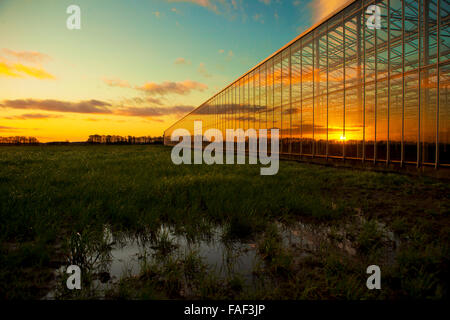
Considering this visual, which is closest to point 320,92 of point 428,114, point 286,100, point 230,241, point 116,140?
point 286,100

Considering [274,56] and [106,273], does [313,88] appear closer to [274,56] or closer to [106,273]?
[274,56]

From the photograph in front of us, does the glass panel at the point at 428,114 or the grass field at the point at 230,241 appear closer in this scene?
the grass field at the point at 230,241

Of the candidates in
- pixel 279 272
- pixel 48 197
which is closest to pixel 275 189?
pixel 279 272

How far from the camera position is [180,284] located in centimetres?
183

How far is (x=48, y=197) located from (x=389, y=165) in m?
11.8

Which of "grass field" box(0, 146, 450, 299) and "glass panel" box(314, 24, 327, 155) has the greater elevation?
"glass panel" box(314, 24, 327, 155)

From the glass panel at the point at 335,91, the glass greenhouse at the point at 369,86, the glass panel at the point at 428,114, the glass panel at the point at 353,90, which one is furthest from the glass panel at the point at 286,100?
the glass panel at the point at 428,114

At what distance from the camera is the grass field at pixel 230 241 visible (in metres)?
1.75

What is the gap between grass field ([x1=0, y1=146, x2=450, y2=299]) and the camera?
1.75 meters

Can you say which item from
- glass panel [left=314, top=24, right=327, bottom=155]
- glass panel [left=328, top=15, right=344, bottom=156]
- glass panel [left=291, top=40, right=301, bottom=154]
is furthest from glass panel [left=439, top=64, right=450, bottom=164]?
glass panel [left=291, top=40, right=301, bottom=154]

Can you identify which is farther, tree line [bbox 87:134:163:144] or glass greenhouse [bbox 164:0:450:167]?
tree line [bbox 87:134:163:144]

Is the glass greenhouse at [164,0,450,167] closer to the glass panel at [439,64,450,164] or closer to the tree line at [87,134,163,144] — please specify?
the glass panel at [439,64,450,164]

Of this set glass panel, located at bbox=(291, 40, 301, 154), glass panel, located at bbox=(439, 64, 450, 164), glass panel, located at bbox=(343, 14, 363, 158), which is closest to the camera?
glass panel, located at bbox=(439, 64, 450, 164)

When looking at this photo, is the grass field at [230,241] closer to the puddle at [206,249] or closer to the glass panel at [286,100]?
the puddle at [206,249]
